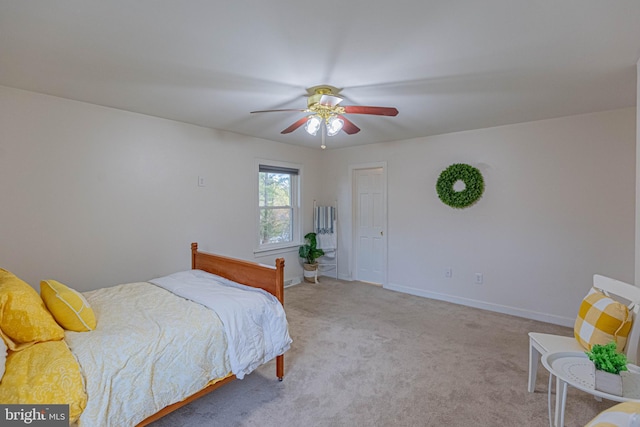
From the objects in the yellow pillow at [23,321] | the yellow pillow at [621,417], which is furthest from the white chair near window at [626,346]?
the yellow pillow at [23,321]

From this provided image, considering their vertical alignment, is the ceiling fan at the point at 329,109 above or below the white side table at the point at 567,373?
above

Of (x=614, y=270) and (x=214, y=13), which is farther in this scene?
(x=614, y=270)

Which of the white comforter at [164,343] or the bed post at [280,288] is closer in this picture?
the white comforter at [164,343]

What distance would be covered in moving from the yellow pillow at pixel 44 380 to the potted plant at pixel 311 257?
3.90 m

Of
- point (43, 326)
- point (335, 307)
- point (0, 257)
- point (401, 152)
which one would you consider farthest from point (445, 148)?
point (0, 257)

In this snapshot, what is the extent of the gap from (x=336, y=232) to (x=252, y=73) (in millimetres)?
3653

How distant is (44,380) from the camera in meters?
1.39

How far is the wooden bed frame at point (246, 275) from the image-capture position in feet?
6.88

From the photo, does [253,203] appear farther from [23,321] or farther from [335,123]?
[23,321]

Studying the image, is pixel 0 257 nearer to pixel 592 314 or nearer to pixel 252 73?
pixel 252 73

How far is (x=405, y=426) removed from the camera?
197 cm

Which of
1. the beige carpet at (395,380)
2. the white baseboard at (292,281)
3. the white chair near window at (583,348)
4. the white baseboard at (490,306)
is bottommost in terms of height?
the beige carpet at (395,380)

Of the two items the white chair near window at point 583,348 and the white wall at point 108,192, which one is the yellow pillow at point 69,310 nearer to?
the white wall at point 108,192

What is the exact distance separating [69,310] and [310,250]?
12.3 ft
